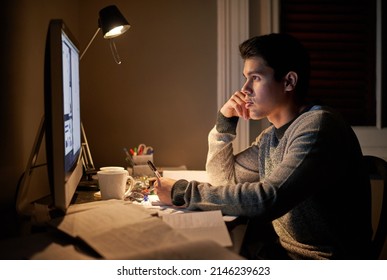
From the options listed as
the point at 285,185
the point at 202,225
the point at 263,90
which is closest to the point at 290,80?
the point at 263,90

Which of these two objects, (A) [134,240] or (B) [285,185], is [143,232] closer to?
(A) [134,240]

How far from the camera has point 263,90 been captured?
49.2 inches

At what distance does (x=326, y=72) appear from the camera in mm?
2025

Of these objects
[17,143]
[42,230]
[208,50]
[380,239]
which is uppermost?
[208,50]

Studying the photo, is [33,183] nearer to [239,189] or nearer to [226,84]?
[239,189]

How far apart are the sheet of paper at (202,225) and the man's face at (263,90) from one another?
1.27 feet

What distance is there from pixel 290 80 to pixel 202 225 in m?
0.52

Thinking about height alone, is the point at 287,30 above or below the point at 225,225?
above

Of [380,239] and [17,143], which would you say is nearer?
[380,239]

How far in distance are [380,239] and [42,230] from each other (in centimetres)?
79

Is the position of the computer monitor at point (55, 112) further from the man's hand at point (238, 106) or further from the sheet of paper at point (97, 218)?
the man's hand at point (238, 106)

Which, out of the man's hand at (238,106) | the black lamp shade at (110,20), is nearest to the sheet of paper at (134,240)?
the man's hand at (238,106)

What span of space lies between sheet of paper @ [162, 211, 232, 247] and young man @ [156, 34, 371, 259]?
7cm

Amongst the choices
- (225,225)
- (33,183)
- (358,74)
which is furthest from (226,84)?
(225,225)
